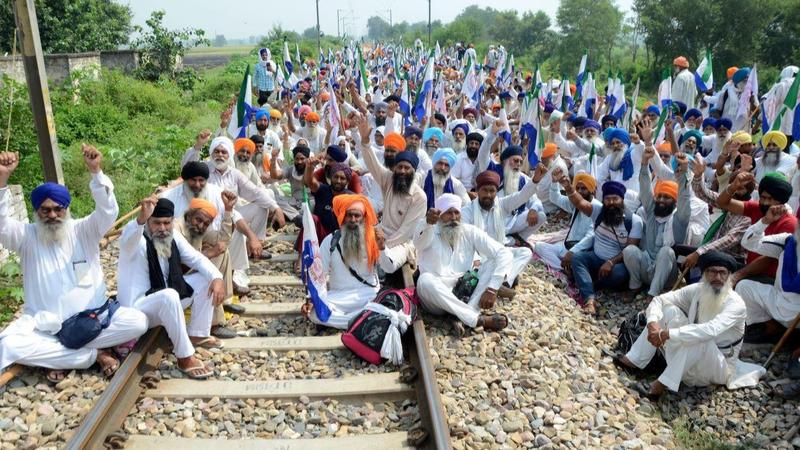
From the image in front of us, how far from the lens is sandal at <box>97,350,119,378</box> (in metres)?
4.61

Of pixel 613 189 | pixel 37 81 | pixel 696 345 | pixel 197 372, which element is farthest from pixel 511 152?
pixel 37 81

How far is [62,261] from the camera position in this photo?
15.5 ft

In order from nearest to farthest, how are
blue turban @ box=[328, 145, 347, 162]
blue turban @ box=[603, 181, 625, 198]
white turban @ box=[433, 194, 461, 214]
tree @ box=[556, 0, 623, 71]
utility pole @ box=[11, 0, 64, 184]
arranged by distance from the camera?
white turban @ box=[433, 194, 461, 214], utility pole @ box=[11, 0, 64, 184], blue turban @ box=[603, 181, 625, 198], blue turban @ box=[328, 145, 347, 162], tree @ box=[556, 0, 623, 71]

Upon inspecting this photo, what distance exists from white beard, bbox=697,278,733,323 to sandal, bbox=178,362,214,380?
3.88 meters

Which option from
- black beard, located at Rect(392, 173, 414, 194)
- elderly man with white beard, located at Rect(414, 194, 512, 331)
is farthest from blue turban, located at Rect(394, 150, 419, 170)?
elderly man with white beard, located at Rect(414, 194, 512, 331)

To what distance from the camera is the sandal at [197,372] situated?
460 centimetres

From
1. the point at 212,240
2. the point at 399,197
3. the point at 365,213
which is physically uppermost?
the point at 365,213

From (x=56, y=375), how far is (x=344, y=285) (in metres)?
2.36

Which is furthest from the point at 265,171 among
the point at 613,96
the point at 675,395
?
the point at 613,96

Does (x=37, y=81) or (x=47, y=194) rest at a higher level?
(x=37, y=81)

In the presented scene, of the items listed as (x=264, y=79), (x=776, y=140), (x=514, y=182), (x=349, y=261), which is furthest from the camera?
(x=264, y=79)

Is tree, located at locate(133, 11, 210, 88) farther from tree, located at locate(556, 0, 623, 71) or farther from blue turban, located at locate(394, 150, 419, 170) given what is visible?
tree, located at locate(556, 0, 623, 71)

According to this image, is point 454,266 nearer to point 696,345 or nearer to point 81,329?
point 696,345

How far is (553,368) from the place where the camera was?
4801 mm
